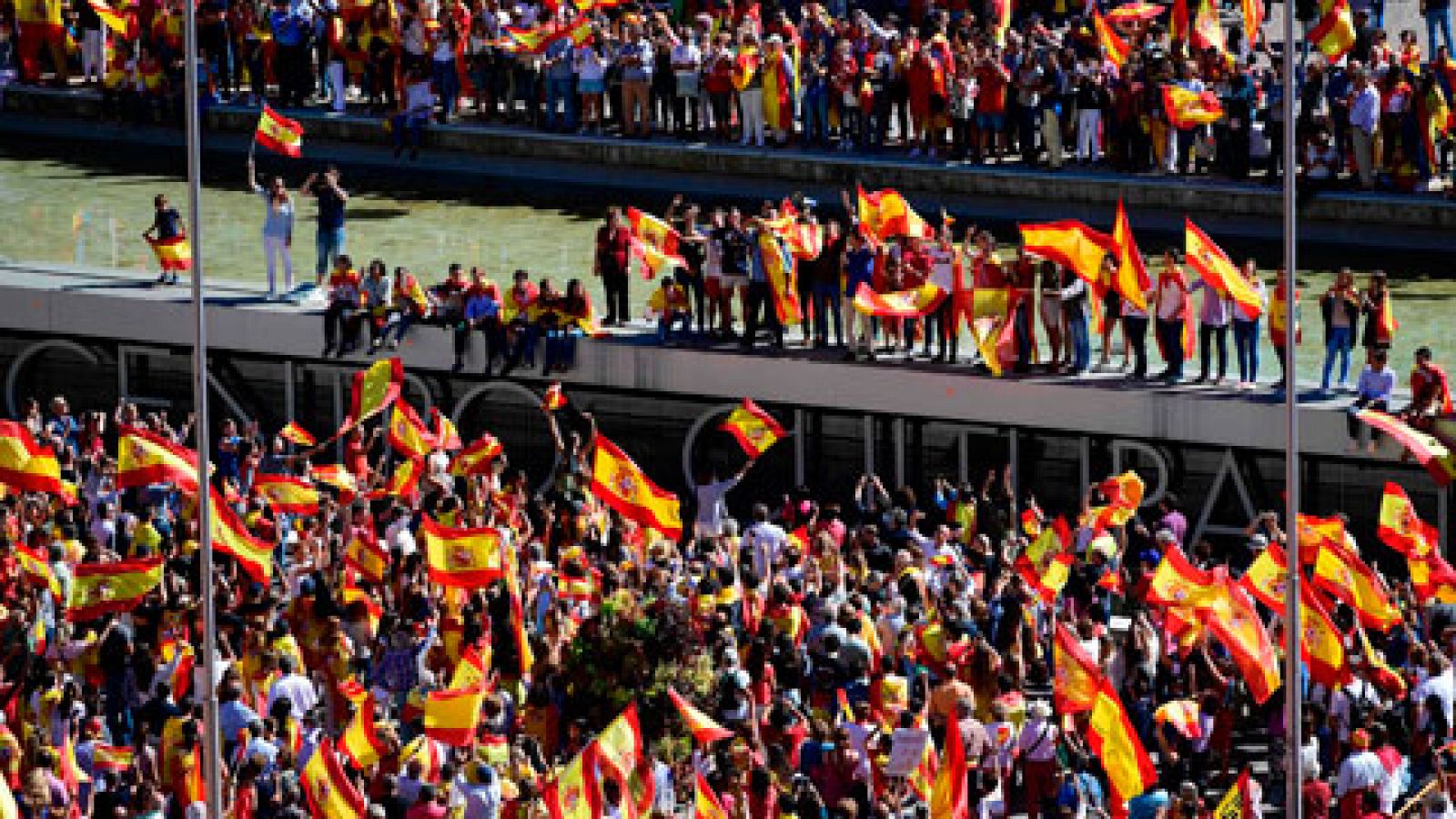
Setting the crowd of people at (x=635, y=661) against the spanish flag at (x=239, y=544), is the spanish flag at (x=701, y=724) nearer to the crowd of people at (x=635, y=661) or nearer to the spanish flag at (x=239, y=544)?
the crowd of people at (x=635, y=661)

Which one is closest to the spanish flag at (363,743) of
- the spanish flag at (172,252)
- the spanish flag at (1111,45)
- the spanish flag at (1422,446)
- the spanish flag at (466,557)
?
the spanish flag at (466,557)

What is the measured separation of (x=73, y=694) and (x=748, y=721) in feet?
16.0

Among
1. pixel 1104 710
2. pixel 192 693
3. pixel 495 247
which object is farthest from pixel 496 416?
pixel 1104 710

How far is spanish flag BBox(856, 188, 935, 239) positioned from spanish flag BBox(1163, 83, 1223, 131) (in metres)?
4.13

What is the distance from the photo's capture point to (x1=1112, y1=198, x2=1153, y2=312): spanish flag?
122 feet

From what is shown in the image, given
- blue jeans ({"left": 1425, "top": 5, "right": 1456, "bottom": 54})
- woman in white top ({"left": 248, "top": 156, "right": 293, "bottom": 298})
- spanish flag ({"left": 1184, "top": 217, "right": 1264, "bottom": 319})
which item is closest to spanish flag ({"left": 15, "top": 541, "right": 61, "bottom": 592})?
woman in white top ({"left": 248, "top": 156, "right": 293, "bottom": 298})

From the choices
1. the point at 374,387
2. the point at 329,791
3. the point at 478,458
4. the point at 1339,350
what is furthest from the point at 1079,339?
the point at 329,791

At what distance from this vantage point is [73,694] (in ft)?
97.0

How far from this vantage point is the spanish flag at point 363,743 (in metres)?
28.4

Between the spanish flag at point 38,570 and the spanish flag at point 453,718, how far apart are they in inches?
202

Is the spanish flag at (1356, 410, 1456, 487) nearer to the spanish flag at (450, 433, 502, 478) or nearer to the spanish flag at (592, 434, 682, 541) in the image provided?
the spanish flag at (592, 434, 682, 541)

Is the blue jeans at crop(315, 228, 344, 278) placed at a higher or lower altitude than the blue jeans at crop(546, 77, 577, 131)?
lower

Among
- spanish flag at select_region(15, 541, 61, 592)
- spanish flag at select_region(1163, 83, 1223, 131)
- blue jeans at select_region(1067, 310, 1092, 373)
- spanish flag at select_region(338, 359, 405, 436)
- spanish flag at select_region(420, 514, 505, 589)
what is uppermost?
spanish flag at select_region(1163, 83, 1223, 131)

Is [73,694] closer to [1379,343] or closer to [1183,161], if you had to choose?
[1379,343]
